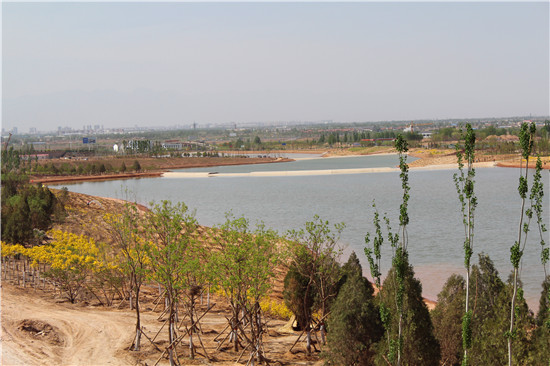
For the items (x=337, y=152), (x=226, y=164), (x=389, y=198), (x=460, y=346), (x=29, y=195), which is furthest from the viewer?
(x=337, y=152)

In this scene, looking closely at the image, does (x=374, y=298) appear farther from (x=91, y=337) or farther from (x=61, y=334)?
(x=61, y=334)

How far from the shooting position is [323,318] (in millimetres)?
14375

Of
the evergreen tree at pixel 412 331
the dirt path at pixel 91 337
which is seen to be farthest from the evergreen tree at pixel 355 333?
the dirt path at pixel 91 337

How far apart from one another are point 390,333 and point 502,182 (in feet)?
186

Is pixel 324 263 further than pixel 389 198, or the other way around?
pixel 389 198

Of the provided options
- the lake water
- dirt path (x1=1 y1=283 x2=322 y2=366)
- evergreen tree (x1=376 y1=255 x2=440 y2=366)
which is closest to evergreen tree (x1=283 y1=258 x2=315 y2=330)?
dirt path (x1=1 y1=283 x2=322 y2=366)

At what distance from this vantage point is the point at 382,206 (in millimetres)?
45219

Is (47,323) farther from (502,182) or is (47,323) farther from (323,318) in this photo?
(502,182)

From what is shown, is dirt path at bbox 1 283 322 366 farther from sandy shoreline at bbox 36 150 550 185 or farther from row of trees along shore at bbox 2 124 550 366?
sandy shoreline at bbox 36 150 550 185

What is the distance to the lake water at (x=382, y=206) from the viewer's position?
85.7 feet

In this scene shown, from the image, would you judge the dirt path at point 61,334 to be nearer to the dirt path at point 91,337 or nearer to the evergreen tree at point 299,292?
the dirt path at point 91,337

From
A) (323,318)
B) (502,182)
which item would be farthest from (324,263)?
(502,182)

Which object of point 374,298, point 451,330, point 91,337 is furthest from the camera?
point 91,337

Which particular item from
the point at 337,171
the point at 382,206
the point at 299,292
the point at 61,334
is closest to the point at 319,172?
the point at 337,171
